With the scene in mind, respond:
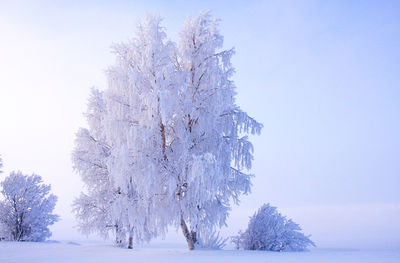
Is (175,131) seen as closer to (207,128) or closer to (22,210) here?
(207,128)

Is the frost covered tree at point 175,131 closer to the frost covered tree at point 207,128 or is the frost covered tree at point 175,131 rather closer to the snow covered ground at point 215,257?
the frost covered tree at point 207,128

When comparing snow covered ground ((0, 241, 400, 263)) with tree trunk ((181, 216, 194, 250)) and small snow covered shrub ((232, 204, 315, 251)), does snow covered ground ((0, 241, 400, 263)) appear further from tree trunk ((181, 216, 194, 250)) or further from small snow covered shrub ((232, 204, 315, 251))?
small snow covered shrub ((232, 204, 315, 251))

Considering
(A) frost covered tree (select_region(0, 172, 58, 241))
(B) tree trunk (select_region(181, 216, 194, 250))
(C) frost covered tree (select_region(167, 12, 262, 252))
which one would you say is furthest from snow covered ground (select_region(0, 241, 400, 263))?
(A) frost covered tree (select_region(0, 172, 58, 241))

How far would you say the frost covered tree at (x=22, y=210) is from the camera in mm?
19938

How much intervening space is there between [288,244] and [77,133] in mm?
10361

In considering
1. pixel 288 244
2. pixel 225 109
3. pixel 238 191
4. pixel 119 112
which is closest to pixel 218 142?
pixel 225 109

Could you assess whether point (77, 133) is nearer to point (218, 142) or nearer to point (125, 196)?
point (125, 196)

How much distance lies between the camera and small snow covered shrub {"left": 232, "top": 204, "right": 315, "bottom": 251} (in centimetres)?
1186

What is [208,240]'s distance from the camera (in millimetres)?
11805

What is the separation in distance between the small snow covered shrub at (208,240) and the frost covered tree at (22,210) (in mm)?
12976

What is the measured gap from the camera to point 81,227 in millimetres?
15023

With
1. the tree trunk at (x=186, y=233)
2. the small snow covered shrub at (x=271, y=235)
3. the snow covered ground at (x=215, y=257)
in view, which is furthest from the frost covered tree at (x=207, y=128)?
the snow covered ground at (x=215, y=257)

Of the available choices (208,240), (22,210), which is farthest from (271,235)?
(22,210)

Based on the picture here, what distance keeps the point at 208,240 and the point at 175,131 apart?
425 centimetres
